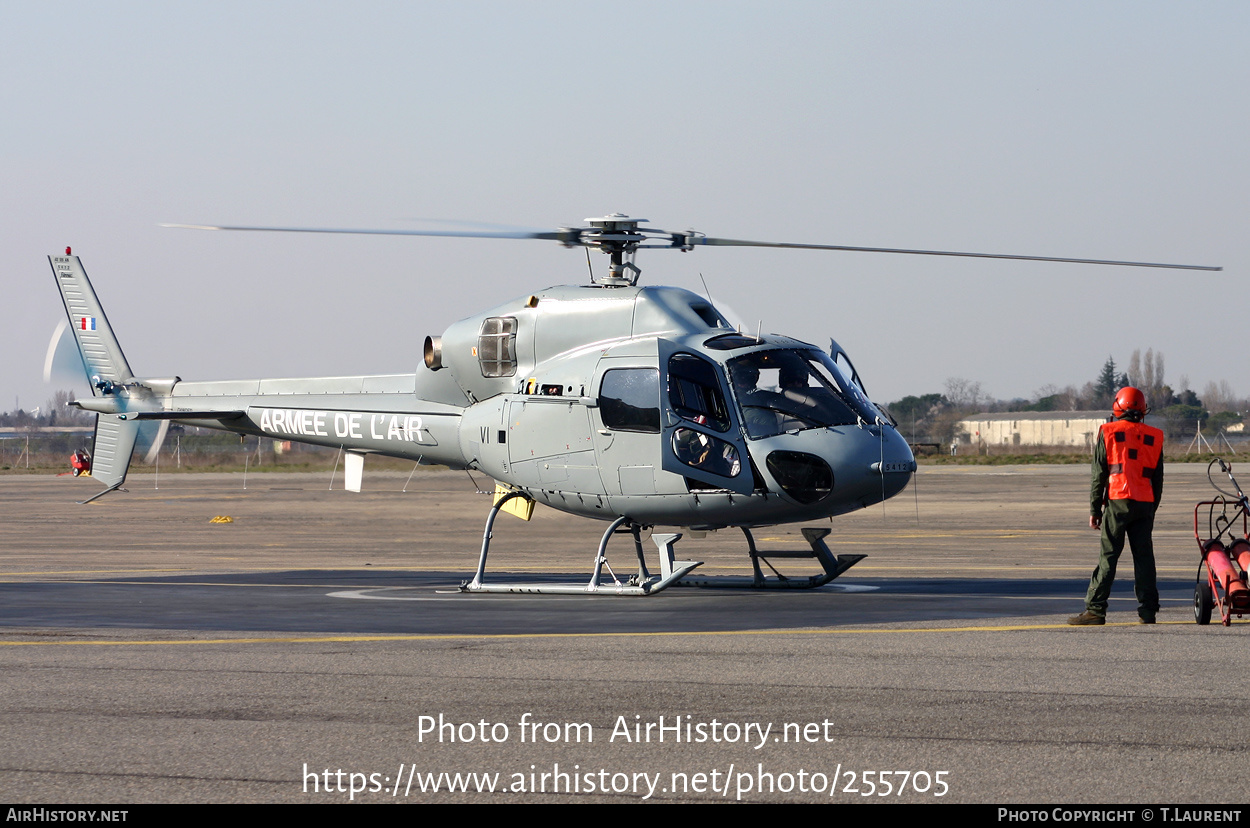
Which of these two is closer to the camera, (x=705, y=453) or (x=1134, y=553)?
(x=1134, y=553)

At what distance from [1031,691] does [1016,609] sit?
16.6ft

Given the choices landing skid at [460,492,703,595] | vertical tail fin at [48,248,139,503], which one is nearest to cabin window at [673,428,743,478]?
landing skid at [460,492,703,595]

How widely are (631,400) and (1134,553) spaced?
19.7ft

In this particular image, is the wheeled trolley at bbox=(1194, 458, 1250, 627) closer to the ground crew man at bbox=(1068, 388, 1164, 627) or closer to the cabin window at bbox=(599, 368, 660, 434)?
the ground crew man at bbox=(1068, 388, 1164, 627)

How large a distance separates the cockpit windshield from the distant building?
402 ft

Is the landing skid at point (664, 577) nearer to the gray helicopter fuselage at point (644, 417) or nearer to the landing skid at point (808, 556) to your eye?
the landing skid at point (808, 556)

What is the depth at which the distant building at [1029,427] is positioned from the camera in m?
138

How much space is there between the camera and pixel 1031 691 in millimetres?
8398

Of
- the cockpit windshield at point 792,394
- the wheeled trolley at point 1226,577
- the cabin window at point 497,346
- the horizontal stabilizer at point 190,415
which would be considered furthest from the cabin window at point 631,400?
the horizontal stabilizer at point 190,415

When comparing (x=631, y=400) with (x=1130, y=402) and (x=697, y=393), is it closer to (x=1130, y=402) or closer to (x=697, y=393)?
(x=697, y=393)

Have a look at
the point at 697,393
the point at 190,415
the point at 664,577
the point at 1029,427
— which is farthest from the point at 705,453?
the point at 1029,427

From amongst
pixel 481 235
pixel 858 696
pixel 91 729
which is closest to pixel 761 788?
pixel 858 696

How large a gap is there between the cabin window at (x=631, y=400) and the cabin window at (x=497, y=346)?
1.74m

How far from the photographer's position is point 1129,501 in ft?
37.9
